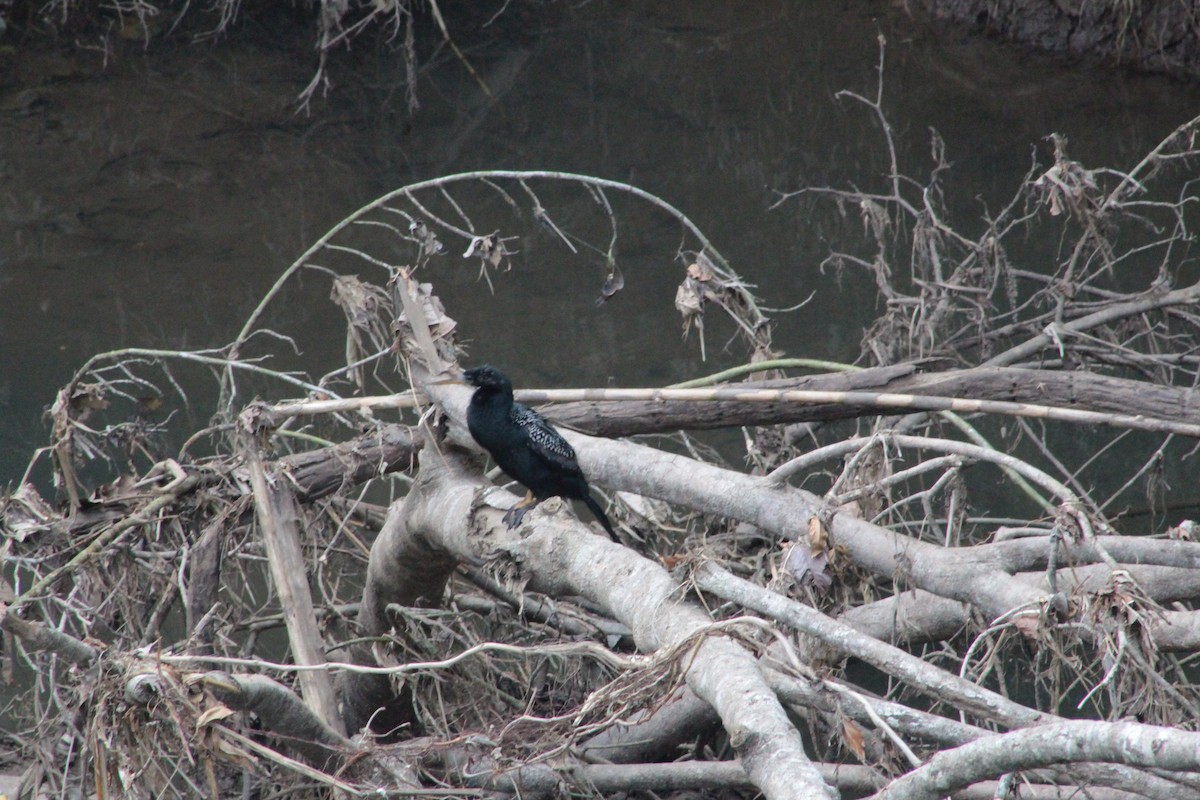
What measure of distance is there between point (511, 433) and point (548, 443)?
0.29 feet

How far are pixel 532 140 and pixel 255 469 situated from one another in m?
6.90

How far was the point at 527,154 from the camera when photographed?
29.6ft

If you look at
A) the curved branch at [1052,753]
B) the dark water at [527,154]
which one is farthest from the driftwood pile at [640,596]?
the dark water at [527,154]

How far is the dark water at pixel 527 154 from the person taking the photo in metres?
6.77

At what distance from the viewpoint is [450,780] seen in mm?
2979

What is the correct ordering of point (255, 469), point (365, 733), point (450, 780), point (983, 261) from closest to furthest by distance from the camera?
point (365, 733)
point (255, 469)
point (450, 780)
point (983, 261)

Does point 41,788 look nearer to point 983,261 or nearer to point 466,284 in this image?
point 983,261

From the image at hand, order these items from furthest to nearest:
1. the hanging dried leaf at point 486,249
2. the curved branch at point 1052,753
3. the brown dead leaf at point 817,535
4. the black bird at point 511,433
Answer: the hanging dried leaf at point 486,249 → the black bird at point 511,433 → the brown dead leaf at point 817,535 → the curved branch at point 1052,753

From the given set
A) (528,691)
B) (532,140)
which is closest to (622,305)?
(532,140)

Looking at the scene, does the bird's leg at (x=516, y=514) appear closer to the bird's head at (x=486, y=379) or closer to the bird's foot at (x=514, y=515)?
the bird's foot at (x=514, y=515)

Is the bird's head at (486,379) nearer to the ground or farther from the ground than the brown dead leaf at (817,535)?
nearer to the ground

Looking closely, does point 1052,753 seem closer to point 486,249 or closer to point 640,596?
point 640,596

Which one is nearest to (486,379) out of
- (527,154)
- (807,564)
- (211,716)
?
(807,564)

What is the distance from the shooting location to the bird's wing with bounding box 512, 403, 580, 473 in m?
2.78
